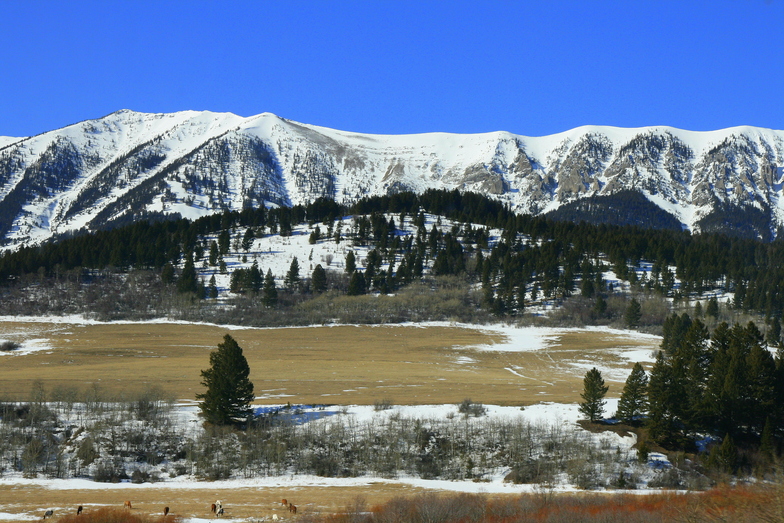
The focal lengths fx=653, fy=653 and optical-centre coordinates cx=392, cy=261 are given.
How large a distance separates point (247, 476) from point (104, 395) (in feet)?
67.1

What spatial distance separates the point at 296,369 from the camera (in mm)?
82250

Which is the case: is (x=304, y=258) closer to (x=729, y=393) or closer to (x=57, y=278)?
(x=57, y=278)

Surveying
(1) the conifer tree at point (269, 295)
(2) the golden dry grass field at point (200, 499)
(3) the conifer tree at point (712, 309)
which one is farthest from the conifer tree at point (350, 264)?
(2) the golden dry grass field at point (200, 499)

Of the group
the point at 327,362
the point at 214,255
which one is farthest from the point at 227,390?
the point at 214,255

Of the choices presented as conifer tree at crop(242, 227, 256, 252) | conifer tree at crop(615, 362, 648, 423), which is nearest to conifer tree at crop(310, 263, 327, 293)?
conifer tree at crop(242, 227, 256, 252)

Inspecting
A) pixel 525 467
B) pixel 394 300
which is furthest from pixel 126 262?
pixel 525 467

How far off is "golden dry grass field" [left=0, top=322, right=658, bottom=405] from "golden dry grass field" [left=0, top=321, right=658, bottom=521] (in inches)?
6.1

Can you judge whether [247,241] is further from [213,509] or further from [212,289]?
[213,509]

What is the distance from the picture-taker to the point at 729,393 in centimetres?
5062

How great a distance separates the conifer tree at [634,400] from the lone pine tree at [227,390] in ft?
100

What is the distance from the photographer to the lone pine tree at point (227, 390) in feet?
174

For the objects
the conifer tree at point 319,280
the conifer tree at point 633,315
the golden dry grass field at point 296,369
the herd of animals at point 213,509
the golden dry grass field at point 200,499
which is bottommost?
the golden dry grass field at point 200,499

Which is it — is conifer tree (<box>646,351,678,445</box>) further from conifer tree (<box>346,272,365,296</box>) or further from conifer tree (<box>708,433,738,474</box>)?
conifer tree (<box>346,272,365,296</box>)

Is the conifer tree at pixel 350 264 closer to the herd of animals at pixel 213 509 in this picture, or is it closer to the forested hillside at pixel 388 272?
the forested hillside at pixel 388 272
